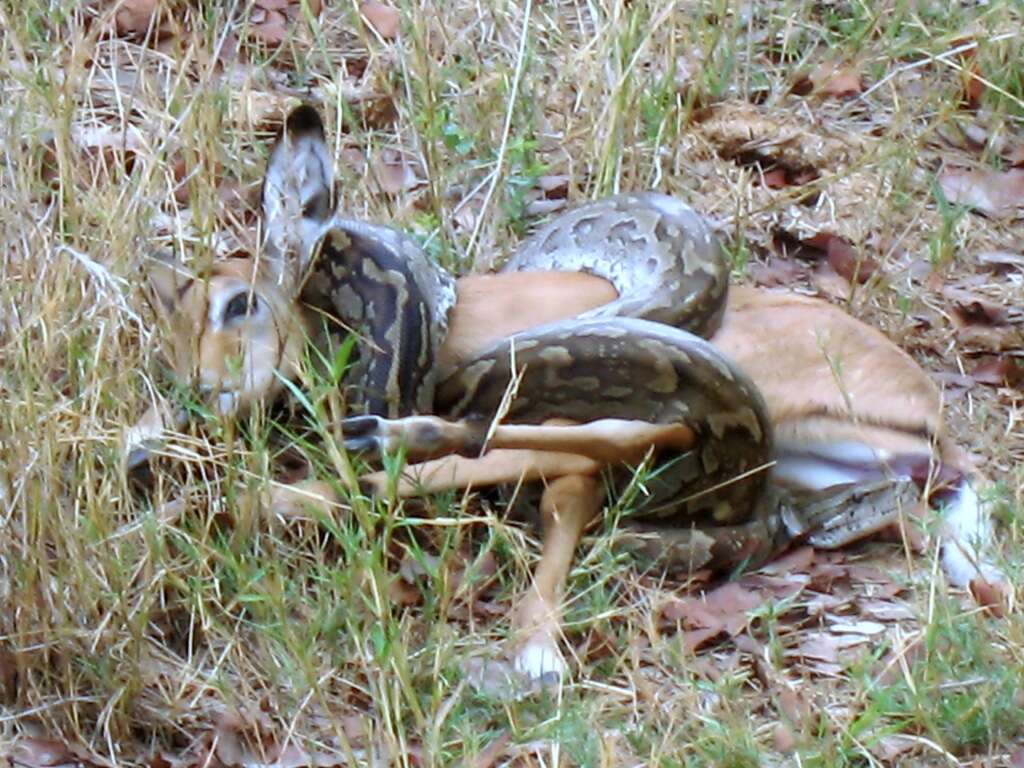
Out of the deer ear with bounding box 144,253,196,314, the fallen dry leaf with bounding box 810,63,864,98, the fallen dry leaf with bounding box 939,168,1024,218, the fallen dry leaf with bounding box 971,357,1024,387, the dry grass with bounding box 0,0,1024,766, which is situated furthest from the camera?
the fallen dry leaf with bounding box 810,63,864,98

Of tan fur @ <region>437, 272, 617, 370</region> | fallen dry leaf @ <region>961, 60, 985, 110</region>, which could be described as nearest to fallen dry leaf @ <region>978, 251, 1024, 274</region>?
fallen dry leaf @ <region>961, 60, 985, 110</region>

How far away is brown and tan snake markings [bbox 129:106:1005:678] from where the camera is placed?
5.67 meters

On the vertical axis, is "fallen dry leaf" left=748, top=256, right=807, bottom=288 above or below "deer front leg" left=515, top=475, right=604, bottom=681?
below

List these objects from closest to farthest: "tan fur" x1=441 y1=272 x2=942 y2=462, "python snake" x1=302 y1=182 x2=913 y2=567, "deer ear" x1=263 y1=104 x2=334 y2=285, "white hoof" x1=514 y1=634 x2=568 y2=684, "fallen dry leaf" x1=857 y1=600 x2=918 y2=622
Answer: "white hoof" x1=514 y1=634 x2=568 y2=684
"fallen dry leaf" x1=857 y1=600 x2=918 y2=622
"python snake" x1=302 y1=182 x2=913 y2=567
"deer ear" x1=263 y1=104 x2=334 y2=285
"tan fur" x1=441 y1=272 x2=942 y2=462

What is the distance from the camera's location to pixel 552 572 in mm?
5551

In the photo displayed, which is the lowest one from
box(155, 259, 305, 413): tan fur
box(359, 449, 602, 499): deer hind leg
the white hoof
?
the white hoof

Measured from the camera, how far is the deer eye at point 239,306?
233 inches

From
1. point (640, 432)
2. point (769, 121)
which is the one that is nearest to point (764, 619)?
point (640, 432)

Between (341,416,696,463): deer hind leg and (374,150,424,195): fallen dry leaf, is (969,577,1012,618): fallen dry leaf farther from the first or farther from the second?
(374,150,424,195): fallen dry leaf

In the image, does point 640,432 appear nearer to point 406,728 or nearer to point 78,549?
point 406,728

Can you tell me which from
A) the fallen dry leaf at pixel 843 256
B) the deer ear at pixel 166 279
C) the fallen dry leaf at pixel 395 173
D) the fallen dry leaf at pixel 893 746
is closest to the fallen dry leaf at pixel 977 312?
the fallen dry leaf at pixel 843 256

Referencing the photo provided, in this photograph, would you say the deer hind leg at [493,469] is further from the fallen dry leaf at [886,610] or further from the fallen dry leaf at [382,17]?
the fallen dry leaf at [382,17]

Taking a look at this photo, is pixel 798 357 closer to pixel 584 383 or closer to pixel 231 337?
pixel 584 383

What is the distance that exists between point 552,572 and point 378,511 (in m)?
0.54
